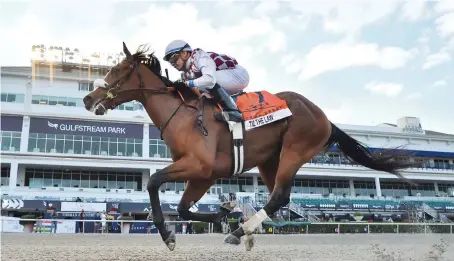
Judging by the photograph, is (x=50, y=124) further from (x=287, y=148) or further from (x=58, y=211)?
(x=287, y=148)

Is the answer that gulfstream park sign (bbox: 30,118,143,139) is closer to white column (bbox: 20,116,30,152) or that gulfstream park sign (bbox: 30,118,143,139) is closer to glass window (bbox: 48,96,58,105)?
white column (bbox: 20,116,30,152)

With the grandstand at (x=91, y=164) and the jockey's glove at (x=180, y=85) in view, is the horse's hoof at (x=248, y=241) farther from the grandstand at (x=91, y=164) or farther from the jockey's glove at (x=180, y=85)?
the grandstand at (x=91, y=164)

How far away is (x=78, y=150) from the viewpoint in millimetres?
47219

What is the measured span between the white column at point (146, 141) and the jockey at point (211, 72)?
4475 cm

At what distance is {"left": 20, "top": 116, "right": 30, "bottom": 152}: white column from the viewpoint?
45.8 m

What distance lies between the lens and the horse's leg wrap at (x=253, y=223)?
5.30 metres

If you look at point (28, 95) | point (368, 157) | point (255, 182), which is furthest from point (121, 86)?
point (28, 95)

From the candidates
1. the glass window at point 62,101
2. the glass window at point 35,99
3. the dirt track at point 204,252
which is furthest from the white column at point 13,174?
the dirt track at point 204,252

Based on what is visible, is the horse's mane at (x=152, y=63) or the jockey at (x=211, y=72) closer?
→ the jockey at (x=211, y=72)

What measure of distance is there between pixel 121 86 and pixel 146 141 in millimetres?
45058

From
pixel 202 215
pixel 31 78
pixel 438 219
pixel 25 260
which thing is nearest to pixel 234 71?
pixel 202 215

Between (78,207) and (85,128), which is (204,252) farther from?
(85,128)

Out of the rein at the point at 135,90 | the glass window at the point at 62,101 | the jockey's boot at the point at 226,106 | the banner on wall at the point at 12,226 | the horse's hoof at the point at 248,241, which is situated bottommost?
the horse's hoof at the point at 248,241

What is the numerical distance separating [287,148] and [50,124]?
150 ft
